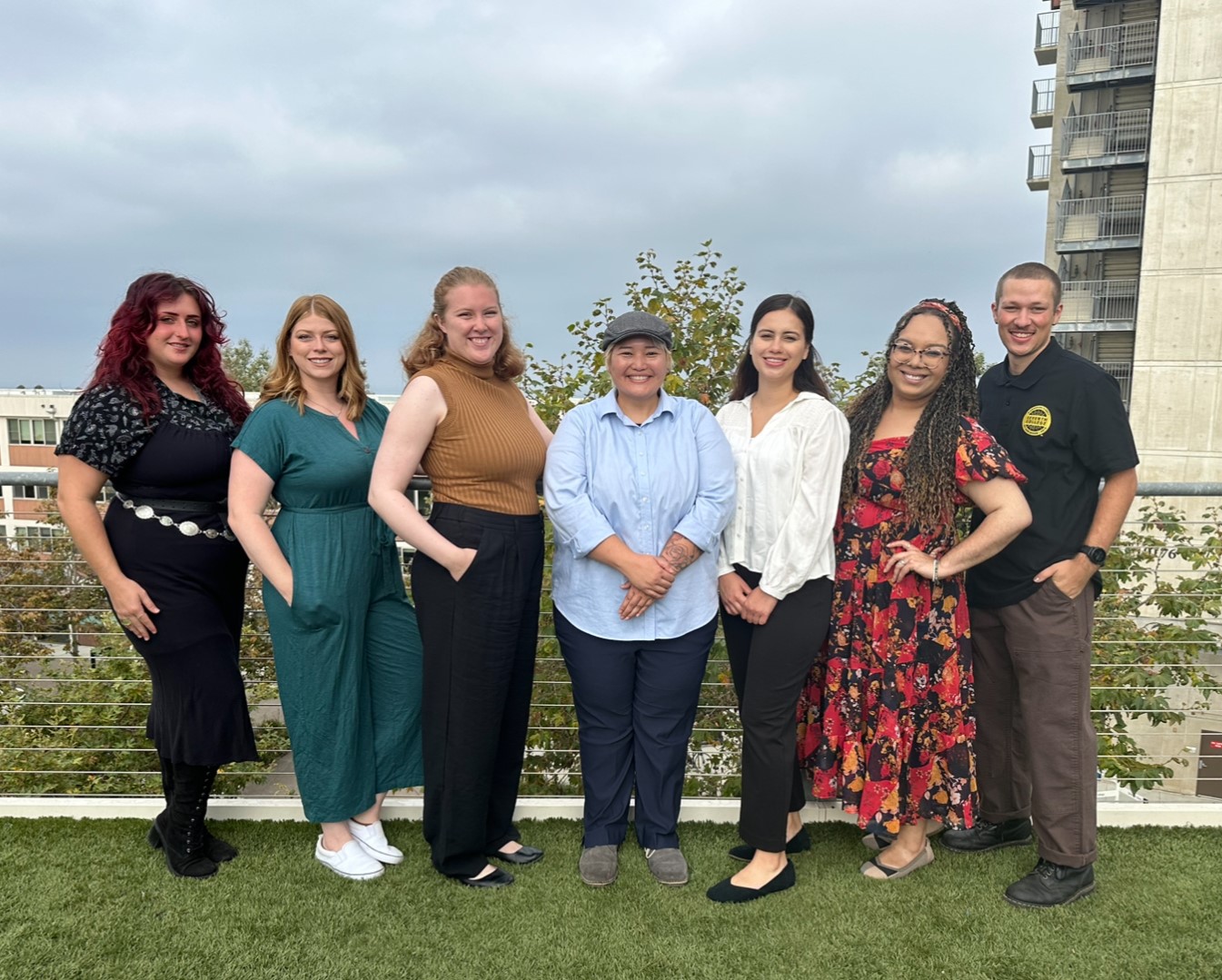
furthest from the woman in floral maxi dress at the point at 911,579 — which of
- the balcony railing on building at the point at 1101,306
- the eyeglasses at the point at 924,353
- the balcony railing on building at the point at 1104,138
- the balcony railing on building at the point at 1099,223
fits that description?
the balcony railing on building at the point at 1104,138

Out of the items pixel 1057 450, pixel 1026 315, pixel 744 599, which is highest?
pixel 1026 315

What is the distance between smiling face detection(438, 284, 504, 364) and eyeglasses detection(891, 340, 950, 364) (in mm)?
1157

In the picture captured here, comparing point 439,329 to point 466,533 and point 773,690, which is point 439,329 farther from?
point 773,690

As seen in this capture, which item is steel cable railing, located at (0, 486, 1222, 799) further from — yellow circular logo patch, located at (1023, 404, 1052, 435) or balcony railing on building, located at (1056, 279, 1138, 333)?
balcony railing on building, located at (1056, 279, 1138, 333)

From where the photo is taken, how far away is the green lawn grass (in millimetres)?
2268

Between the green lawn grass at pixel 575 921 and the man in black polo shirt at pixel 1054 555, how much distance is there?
216mm

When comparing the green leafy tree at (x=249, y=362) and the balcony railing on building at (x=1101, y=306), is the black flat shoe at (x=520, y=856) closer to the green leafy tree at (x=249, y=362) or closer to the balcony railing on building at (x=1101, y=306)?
the balcony railing on building at (x=1101, y=306)

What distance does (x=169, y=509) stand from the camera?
247 centimetres

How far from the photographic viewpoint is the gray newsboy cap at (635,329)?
2.46m

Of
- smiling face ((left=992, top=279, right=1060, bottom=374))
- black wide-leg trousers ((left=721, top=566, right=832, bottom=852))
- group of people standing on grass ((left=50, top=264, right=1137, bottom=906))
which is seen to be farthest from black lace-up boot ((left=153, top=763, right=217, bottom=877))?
smiling face ((left=992, top=279, right=1060, bottom=374))

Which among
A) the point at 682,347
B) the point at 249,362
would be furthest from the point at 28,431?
the point at 682,347

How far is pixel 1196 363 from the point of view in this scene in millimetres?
17891

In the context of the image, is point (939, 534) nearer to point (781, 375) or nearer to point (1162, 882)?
point (781, 375)

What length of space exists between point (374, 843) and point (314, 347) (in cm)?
155
